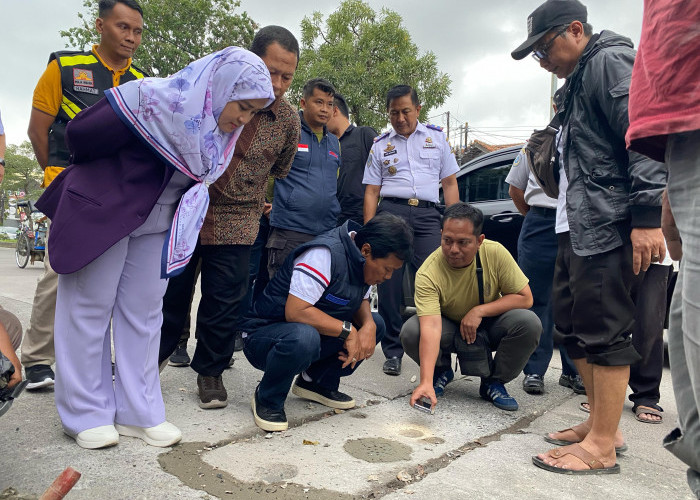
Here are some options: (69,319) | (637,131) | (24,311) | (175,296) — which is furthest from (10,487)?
(24,311)

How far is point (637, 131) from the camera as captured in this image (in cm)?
129

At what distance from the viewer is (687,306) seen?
3.70 feet

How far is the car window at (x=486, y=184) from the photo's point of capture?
4.63 meters

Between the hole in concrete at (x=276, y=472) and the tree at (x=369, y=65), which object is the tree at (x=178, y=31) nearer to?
the tree at (x=369, y=65)

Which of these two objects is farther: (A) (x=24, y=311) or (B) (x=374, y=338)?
(A) (x=24, y=311)

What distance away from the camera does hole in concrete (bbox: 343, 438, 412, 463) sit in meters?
2.13

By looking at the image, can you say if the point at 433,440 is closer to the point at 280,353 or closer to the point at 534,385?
the point at 280,353

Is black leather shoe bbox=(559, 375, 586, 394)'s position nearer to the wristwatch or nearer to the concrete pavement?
the concrete pavement

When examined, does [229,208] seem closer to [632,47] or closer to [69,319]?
[69,319]

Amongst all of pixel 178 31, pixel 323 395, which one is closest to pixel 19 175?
pixel 178 31

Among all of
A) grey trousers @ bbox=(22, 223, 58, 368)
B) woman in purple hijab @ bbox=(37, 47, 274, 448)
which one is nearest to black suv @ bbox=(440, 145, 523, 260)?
woman in purple hijab @ bbox=(37, 47, 274, 448)

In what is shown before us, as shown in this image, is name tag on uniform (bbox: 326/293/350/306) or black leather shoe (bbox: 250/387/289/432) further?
name tag on uniform (bbox: 326/293/350/306)

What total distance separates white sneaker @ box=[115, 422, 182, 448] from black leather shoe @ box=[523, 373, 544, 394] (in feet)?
6.22

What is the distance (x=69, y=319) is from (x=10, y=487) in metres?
0.59
